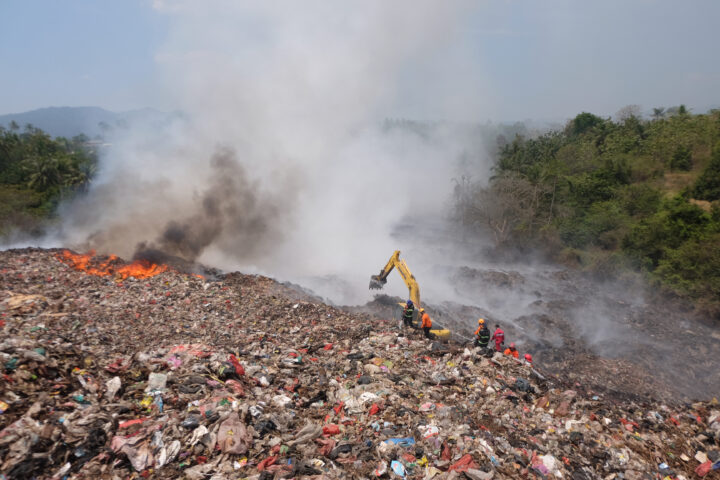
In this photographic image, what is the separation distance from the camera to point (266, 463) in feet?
12.8

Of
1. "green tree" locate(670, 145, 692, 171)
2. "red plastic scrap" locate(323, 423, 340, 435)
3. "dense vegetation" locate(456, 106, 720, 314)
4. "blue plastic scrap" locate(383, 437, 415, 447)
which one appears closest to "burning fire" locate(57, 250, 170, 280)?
"red plastic scrap" locate(323, 423, 340, 435)

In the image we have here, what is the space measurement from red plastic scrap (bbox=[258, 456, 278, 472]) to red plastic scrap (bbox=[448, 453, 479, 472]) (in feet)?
6.33

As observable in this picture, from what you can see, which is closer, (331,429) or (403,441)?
(403,441)

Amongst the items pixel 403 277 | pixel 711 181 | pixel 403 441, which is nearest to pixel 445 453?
pixel 403 441

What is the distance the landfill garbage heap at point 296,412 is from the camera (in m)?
3.87

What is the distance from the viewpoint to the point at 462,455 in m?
4.41

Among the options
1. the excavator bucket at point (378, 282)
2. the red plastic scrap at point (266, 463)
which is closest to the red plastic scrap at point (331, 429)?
the red plastic scrap at point (266, 463)

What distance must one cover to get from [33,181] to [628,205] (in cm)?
3887

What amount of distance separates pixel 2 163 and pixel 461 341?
38346 mm

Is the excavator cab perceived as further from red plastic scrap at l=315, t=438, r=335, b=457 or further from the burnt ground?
red plastic scrap at l=315, t=438, r=335, b=457

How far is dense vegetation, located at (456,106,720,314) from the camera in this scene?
15.6 m

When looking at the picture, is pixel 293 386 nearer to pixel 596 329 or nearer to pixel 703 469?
pixel 703 469

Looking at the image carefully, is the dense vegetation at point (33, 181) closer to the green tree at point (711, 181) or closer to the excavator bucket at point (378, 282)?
the excavator bucket at point (378, 282)

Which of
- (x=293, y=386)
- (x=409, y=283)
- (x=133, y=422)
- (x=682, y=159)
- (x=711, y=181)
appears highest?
(x=682, y=159)
